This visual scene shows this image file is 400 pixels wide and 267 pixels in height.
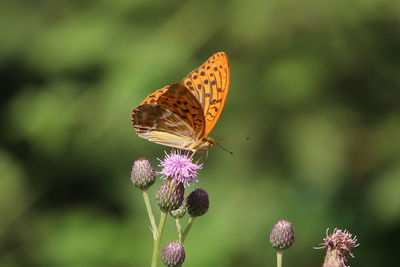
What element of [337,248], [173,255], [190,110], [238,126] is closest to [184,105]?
[190,110]

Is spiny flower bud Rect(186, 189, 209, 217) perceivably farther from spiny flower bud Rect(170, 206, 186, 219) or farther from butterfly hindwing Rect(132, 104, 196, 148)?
butterfly hindwing Rect(132, 104, 196, 148)

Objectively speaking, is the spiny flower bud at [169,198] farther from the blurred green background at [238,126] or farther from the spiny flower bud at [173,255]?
the blurred green background at [238,126]

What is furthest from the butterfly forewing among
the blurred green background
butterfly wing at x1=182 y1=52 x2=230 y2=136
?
the blurred green background

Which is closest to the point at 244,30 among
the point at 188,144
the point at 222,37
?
the point at 222,37

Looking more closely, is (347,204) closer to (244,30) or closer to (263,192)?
(263,192)

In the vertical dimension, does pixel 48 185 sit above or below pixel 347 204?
below

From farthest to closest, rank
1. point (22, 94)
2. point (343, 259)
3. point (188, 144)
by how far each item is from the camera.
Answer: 1. point (22, 94)
2. point (188, 144)
3. point (343, 259)
